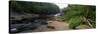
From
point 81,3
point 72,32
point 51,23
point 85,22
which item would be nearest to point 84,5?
point 81,3

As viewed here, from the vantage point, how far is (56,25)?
141cm

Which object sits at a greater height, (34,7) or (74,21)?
(34,7)

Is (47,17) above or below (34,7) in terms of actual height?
below

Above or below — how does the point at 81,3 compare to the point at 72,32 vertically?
above

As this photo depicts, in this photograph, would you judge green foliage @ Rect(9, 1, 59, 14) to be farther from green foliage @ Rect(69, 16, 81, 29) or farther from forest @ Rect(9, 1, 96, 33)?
green foliage @ Rect(69, 16, 81, 29)

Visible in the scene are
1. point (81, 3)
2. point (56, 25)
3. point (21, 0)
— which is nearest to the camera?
point (21, 0)

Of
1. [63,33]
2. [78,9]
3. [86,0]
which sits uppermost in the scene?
[86,0]

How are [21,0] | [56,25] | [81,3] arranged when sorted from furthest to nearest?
[81,3], [56,25], [21,0]

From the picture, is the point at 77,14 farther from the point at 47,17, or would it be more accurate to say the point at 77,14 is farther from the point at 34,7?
the point at 34,7

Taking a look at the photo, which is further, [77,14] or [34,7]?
[77,14]

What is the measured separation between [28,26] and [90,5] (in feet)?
2.46

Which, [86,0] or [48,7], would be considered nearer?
[48,7]

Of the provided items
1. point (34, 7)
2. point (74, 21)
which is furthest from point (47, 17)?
point (74, 21)

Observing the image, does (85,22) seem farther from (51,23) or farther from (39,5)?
(39,5)
